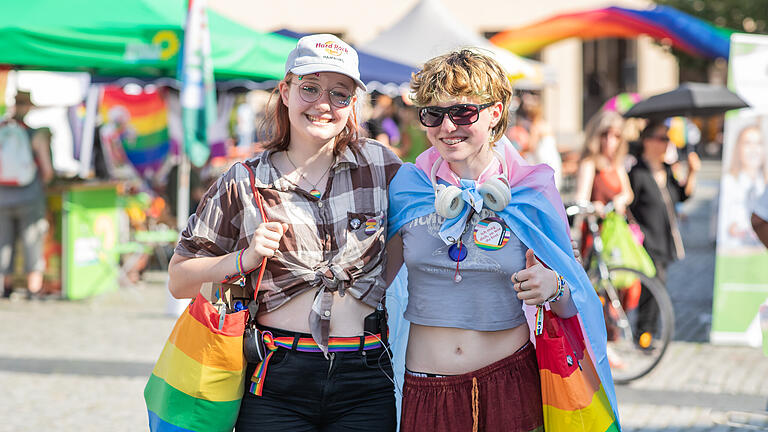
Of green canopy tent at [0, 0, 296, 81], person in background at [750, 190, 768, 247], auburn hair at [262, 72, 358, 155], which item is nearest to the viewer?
auburn hair at [262, 72, 358, 155]

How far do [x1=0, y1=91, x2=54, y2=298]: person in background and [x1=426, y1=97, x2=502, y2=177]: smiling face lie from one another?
7.19 m

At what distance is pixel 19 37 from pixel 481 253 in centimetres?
650

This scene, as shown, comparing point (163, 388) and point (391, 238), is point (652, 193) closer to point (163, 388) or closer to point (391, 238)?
point (391, 238)

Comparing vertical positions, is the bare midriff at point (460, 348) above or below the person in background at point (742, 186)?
below

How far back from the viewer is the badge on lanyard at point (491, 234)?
2.62 metres

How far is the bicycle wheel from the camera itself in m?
6.18

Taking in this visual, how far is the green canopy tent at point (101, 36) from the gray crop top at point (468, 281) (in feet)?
18.5

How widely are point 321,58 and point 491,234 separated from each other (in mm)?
673

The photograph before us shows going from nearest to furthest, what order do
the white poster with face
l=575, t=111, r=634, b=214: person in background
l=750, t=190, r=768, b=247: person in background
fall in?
l=750, t=190, r=768, b=247: person in background, l=575, t=111, r=634, b=214: person in background, the white poster with face

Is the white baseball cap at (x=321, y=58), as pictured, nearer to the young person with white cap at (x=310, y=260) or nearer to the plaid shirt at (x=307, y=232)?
the young person with white cap at (x=310, y=260)

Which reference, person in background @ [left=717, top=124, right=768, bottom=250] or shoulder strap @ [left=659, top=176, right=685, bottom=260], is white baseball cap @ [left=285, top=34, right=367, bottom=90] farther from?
person in background @ [left=717, top=124, right=768, bottom=250]

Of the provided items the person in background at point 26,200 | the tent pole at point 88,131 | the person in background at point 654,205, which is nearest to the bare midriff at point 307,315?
the person in background at point 654,205

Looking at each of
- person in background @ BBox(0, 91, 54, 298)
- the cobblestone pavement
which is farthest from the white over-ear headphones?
person in background @ BBox(0, 91, 54, 298)

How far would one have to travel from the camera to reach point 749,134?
7.33 m
